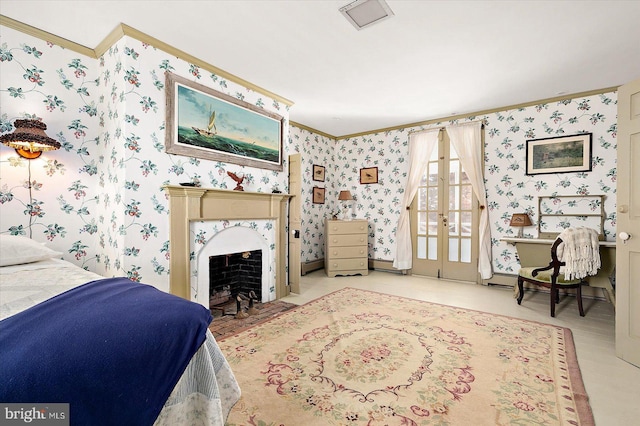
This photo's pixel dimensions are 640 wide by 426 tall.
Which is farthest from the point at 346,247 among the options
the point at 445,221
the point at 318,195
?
the point at 445,221

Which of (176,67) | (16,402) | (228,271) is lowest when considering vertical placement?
(228,271)

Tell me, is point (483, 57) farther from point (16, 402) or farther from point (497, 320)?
point (16, 402)

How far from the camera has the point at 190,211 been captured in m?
2.79

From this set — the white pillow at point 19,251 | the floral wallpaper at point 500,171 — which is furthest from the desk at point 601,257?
the white pillow at point 19,251

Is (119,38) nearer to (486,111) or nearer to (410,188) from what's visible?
(410,188)

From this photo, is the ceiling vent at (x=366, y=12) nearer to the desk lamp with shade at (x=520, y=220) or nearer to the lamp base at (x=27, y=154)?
the lamp base at (x=27, y=154)

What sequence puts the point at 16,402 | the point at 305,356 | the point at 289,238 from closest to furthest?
the point at 16,402
the point at 305,356
the point at 289,238

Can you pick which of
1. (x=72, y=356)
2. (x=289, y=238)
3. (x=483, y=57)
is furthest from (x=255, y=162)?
(x=72, y=356)

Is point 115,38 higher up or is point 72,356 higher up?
point 115,38

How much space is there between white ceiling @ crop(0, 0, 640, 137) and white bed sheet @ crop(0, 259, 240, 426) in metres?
2.11

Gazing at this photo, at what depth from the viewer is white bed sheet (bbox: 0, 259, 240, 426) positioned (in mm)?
979

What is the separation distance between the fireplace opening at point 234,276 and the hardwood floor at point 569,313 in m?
0.49

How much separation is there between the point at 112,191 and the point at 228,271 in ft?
5.28

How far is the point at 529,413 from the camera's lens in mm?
1618
